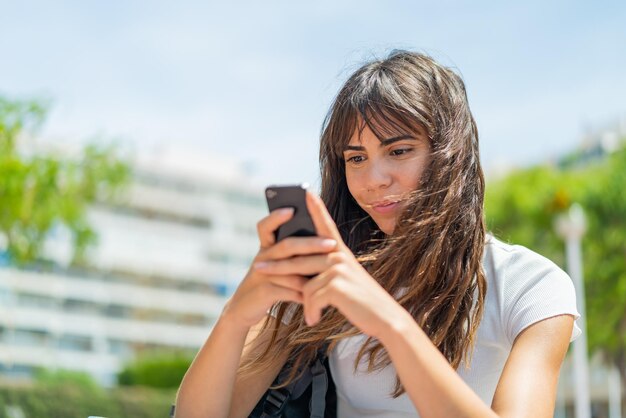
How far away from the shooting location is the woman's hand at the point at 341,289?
4.61ft

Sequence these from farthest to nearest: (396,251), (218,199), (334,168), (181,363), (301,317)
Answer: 1. (218,199)
2. (181,363)
3. (334,168)
4. (301,317)
5. (396,251)

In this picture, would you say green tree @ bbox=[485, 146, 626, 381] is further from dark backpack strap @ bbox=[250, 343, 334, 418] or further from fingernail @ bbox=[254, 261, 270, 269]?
fingernail @ bbox=[254, 261, 270, 269]

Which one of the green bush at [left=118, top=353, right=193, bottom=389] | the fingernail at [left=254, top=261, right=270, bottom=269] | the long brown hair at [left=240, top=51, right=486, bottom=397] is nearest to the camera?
the fingernail at [left=254, top=261, right=270, bottom=269]

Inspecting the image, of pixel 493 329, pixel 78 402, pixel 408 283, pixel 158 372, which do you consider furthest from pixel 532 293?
pixel 158 372

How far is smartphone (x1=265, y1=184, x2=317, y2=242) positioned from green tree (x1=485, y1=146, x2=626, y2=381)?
66.3ft

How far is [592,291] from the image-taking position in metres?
22.1

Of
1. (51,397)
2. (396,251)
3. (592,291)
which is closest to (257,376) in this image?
(396,251)

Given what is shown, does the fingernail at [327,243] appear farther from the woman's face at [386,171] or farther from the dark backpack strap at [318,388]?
the dark backpack strap at [318,388]

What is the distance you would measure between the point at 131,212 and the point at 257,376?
55.3 metres

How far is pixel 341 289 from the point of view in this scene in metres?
1.40

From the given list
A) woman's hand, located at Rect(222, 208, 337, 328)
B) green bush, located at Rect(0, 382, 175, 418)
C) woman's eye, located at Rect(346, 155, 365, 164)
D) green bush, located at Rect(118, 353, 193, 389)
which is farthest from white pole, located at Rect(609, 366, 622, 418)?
woman's hand, located at Rect(222, 208, 337, 328)

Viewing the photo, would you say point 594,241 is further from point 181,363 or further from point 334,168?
point 334,168

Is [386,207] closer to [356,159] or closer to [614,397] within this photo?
[356,159]

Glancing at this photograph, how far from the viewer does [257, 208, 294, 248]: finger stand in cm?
144
